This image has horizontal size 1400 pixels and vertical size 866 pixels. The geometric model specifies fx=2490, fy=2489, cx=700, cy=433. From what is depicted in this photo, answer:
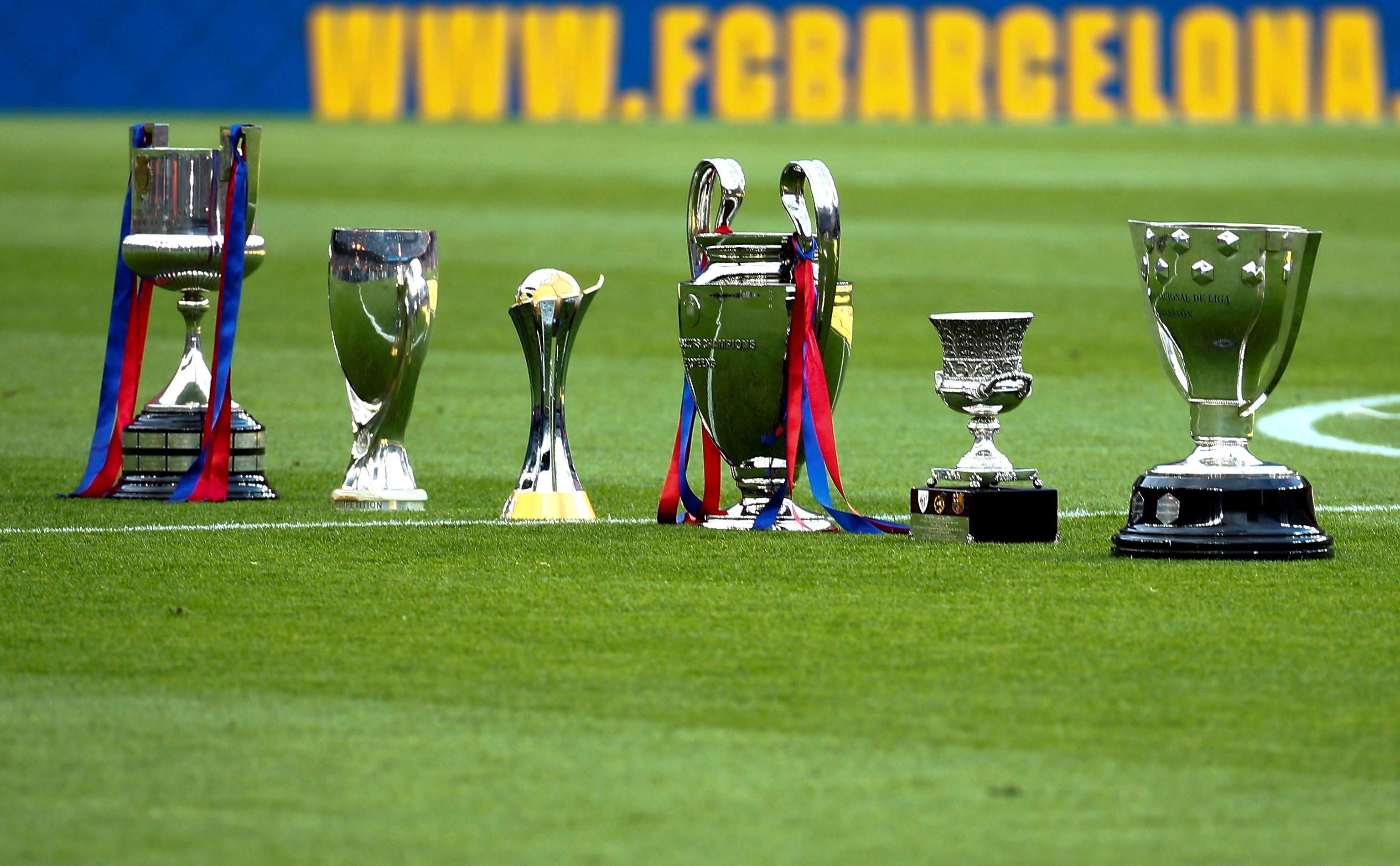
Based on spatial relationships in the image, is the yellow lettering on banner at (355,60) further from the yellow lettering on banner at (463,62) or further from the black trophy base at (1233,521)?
the black trophy base at (1233,521)

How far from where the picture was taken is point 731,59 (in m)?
40.6

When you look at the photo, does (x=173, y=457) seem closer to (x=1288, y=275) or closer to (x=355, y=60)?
(x=1288, y=275)

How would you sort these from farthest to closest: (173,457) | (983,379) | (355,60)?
(355,60) → (173,457) → (983,379)

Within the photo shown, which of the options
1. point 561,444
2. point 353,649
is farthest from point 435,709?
point 561,444

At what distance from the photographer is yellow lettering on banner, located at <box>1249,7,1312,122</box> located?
40.2 metres

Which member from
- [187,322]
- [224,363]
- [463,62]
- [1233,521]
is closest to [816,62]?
[463,62]

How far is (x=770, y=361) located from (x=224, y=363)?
190cm

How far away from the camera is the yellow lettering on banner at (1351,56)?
39.8m

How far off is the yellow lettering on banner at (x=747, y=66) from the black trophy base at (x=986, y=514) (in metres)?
33.7

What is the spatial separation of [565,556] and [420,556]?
0.40 m

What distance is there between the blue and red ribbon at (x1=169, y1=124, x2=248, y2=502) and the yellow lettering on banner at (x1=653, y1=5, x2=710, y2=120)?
105 feet

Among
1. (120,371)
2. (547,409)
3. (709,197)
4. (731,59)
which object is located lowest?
(547,409)

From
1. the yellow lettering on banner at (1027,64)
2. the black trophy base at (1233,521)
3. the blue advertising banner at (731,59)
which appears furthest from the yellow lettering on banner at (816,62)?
the black trophy base at (1233,521)

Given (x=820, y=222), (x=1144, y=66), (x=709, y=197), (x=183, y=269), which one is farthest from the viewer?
(x=1144, y=66)
